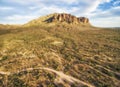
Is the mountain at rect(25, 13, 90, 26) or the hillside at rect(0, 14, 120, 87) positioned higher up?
the mountain at rect(25, 13, 90, 26)

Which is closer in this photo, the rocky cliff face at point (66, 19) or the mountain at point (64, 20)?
the mountain at point (64, 20)

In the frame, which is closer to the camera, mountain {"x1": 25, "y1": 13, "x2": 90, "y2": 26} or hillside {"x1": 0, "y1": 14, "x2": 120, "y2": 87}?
hillside {"x1": 0, "y1": 14, "x2": 120, "y2": 87}

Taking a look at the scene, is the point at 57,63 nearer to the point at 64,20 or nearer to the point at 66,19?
the point at 64,20

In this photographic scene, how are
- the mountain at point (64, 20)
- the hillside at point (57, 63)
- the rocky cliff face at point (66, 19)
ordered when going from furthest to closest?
1. the rocky cliff face at point (66, 19)
2. the mountain at point (64, 20)
3. the hillside at point (57, 63)

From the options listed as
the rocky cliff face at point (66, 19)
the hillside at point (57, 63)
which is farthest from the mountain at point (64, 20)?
the hillside at point (57, 63)

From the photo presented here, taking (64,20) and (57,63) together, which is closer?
(57,63)

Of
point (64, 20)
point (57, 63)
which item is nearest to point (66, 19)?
point (64, 20)

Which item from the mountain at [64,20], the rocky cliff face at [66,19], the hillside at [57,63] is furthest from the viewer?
the rocky cliff face at [66,19]

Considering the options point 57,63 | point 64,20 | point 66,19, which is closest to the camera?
point 57,63

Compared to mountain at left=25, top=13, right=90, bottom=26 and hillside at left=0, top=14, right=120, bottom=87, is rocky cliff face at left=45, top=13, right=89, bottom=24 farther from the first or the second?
hillside at left=0, top=14, right=120, bottom=87

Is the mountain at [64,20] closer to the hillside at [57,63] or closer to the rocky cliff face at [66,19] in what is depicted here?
the rocky cliff face at [66,19]

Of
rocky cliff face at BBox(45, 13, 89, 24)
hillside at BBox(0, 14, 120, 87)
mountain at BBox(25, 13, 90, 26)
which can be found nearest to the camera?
hillside at BBox(0, 14, 120, 87)

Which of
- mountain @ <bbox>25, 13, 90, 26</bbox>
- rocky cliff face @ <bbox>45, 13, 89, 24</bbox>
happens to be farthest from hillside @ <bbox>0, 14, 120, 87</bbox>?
rocky cliff face @ <bbox>45, 13, 89, 24</bbox>
